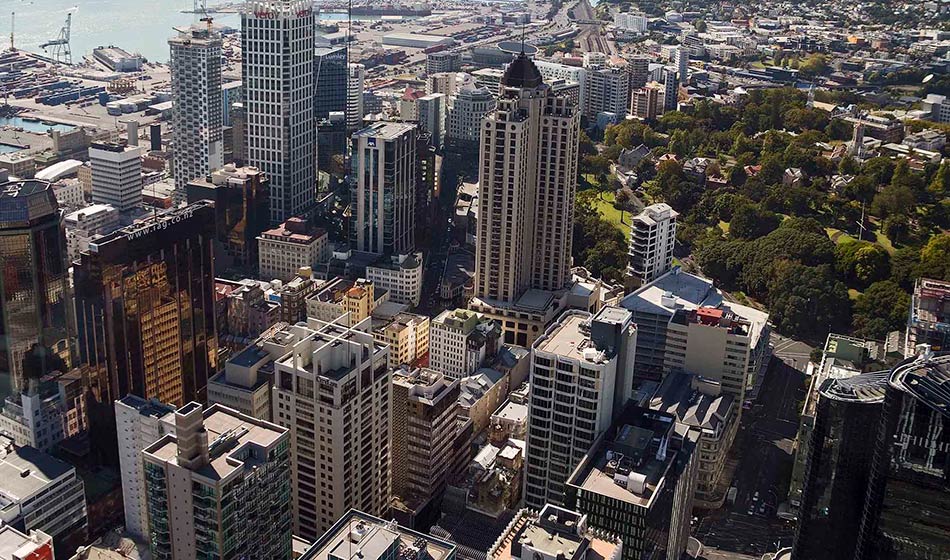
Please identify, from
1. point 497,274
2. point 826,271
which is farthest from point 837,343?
point 497,274

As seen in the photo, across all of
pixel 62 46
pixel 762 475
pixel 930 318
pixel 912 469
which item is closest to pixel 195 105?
pixel 762 475

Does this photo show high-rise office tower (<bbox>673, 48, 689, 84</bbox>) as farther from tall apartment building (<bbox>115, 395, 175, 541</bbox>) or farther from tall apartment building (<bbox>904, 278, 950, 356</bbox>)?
tall apartment building (<bbox>115, 395, 175, 541</bbox>)

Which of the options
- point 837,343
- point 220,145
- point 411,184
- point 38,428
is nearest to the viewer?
point 38,428

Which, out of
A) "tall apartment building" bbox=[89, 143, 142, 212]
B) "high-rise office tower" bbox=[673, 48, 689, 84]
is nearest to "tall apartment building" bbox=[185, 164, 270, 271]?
"tall apartment building" bbox=[89, 143, 142, 212]

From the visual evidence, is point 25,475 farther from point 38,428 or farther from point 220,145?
point 220,145

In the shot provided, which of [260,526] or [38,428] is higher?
[260,526]

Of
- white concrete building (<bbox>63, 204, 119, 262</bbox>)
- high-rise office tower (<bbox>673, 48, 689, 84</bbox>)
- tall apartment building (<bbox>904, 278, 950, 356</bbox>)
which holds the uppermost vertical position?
high-rise office tower (<bbox>673, 48, 689, 84</bbox>)
